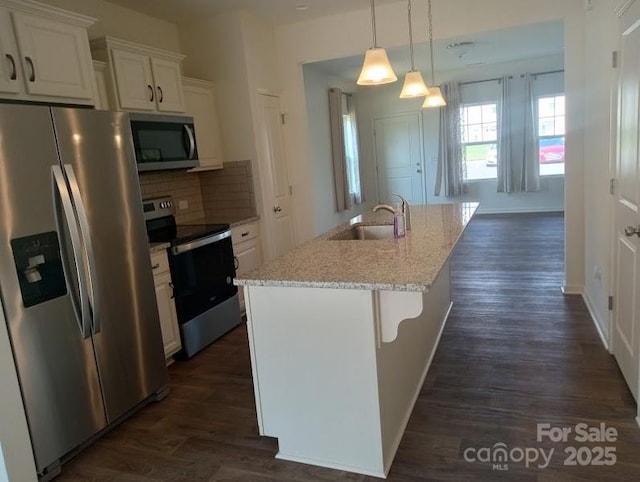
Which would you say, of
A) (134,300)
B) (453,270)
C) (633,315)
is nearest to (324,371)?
(134,300)

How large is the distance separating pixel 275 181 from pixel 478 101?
563 cm

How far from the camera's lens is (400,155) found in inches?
368

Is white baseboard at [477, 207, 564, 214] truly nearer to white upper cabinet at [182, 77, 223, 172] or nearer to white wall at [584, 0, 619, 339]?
white wall at [584, 0, 619, 339]

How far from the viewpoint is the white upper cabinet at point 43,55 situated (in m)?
2.41

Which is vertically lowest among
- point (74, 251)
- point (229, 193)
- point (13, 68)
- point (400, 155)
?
point (74, 251)

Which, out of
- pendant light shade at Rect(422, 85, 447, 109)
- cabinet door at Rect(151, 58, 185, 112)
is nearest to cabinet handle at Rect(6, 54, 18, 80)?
cabinet door at Rect(151, 58, 185, 112)

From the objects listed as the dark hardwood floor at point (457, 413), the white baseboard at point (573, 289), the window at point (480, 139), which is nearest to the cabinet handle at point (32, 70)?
the dark hardwood floor at point (457, 413)

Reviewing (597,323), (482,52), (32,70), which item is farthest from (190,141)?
(482,52)

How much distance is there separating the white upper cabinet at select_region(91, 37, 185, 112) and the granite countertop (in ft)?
5.82

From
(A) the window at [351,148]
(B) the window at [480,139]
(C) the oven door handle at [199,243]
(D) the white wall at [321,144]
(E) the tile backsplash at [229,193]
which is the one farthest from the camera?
Result: (B) the window at [480,139]

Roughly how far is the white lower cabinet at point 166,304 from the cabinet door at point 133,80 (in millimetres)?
1148

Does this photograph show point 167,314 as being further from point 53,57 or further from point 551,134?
point 551,134

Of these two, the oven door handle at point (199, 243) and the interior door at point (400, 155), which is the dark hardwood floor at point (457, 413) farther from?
the interior door at point (400, 155)

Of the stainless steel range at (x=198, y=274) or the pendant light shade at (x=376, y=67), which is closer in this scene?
the pendant light shade at (x=376, y=67)
